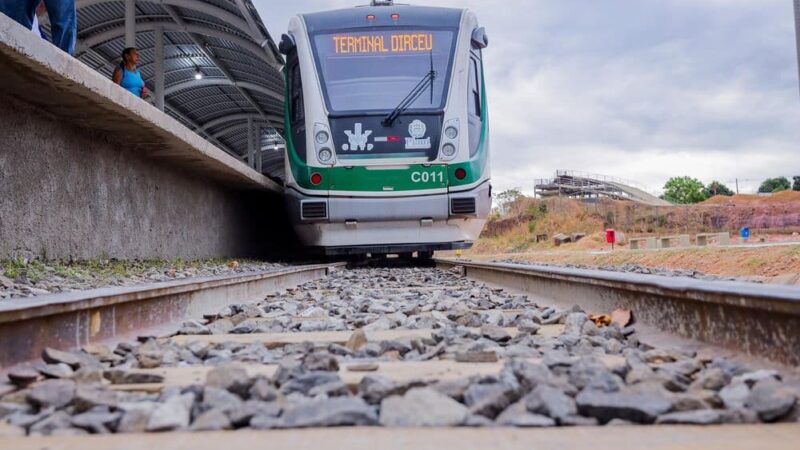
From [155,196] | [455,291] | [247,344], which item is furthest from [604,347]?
[155,196]

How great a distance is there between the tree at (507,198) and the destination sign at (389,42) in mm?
32648

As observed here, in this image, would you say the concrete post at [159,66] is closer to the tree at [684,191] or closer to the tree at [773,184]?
the tree at [684,191]

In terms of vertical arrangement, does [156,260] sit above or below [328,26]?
below

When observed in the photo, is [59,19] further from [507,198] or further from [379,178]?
[507,198]

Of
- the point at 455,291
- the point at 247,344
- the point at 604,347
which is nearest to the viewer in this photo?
the point at 604,347

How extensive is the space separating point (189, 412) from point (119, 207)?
5346 millimetres

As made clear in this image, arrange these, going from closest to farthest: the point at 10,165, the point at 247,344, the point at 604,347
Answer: the point at 604,347 < the point at 247,344 < the point at 10,165

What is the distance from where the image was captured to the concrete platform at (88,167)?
14.7 feet

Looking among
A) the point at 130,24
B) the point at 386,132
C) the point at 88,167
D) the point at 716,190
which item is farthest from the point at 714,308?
the point at 716,190

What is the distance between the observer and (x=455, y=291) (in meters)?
5.50

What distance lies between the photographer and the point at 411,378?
1.80 meters

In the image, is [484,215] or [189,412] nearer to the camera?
[189,412]

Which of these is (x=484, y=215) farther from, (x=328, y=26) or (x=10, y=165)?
(x=10, y=165)

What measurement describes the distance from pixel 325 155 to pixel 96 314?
18.7 ft
